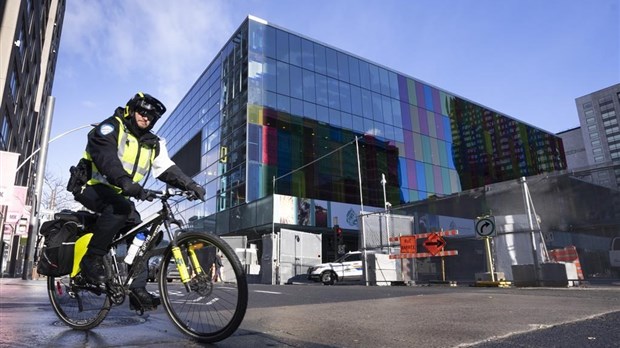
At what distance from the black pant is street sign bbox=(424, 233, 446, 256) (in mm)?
12820

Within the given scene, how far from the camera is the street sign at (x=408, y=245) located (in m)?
15.6

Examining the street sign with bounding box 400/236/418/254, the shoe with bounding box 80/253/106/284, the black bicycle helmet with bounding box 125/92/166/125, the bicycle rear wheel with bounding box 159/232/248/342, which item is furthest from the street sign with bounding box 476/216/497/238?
the shoe with bounding box 80/253/106/284

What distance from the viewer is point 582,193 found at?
11773mm

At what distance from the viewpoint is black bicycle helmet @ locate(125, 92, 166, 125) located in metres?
3.33

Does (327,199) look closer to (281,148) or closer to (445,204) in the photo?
(281,148)

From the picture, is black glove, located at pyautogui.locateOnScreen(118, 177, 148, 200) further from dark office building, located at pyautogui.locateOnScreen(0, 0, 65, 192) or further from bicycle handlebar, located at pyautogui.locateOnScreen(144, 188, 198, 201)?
dark office building, located at pyautogui.locateOnScreen(0, 0, 65, 192)

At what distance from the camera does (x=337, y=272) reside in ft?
72.6

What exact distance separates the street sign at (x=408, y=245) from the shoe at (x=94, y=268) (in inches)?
536

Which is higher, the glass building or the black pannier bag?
the glass building

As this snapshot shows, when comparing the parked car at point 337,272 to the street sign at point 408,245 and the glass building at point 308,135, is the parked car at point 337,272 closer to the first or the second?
the street sign at point 408,245

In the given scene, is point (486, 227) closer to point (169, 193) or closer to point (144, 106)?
point (169, 193)

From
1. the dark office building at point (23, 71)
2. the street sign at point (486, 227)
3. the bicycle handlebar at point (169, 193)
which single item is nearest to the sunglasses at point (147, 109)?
the bicycle handlebar at point (169, 193)

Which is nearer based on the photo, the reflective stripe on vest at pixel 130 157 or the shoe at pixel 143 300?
the shoe at pixel 143 300

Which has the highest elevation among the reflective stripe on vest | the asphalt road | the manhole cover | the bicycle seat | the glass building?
the glass building
